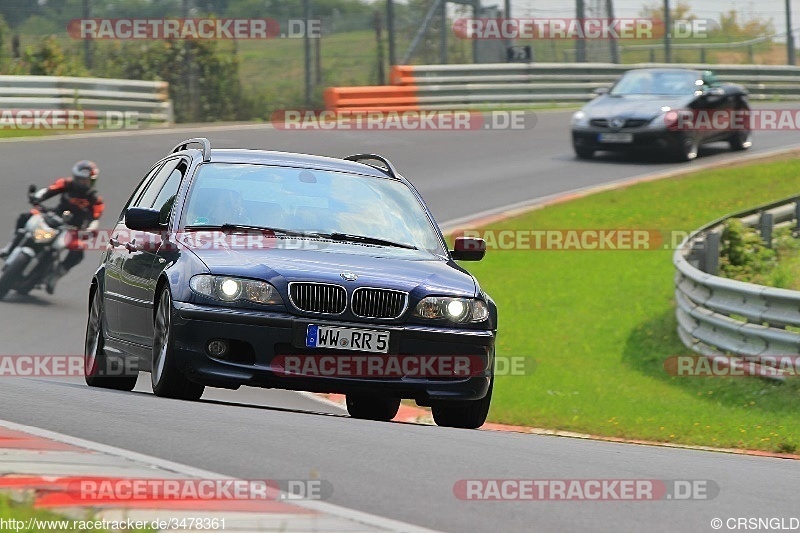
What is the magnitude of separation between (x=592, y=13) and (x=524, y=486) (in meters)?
30.8

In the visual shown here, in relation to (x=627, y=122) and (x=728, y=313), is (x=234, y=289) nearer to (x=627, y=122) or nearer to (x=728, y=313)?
(x=728, y=313)

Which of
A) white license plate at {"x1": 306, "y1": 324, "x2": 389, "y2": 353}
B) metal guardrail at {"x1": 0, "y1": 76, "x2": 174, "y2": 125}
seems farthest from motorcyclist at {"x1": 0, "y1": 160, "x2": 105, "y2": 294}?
metal guardrail at {"x1": 0, "y1": 76, "x2": 174, "y2": 125}

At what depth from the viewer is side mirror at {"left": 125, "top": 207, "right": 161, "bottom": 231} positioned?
914 centimetres

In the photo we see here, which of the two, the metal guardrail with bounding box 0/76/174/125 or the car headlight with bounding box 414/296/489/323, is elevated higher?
the metal guardrail with bounding box 0/76/174/125

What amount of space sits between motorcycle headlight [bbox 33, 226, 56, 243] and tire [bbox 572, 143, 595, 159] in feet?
43.8

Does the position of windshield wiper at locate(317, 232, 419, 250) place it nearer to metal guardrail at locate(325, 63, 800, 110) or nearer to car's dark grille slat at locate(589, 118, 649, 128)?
car's dark grille slat at locate(589, 118, 649, 128)

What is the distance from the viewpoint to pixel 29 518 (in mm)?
4637

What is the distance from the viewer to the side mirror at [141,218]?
30.0ft

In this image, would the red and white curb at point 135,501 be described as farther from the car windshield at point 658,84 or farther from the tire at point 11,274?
the car windshield at point 658,84

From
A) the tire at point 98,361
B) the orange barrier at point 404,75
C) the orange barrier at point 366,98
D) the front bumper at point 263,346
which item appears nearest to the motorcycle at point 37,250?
the tire at point 98,361

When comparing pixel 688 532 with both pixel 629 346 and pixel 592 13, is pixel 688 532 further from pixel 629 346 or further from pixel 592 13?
pixel 592 13

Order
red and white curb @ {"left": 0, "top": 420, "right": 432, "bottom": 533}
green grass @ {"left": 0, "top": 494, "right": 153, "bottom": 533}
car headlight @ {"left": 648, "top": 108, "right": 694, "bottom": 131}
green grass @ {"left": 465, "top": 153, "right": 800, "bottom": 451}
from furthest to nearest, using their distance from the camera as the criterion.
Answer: car headlight @ {"left": 648, "top": 108, "right": 694, "bottom": 131} < green grass @ {"left": 465, "top": 153, "right": 800, "bottom": 451} < red and white curb @ {"left": 0, "top": 420, "right": 432, "bottom": 533} < green grass @ {"left": 0, "top": 494, "right": 153, "bottom": 533}

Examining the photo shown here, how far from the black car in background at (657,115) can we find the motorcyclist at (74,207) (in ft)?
41.1

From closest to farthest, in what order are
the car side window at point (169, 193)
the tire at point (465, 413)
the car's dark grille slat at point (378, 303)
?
→ the car's dark grille slat at point (378, 303) → the tire at point (465, 413) → the car side window at point (169, 193)
